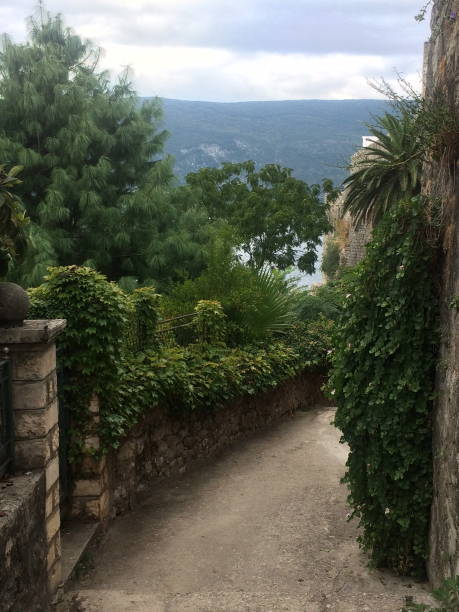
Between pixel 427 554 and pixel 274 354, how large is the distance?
681 cm

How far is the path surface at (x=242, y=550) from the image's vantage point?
6.22 m

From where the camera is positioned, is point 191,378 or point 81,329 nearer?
point 81,329

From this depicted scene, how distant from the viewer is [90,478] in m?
7.38

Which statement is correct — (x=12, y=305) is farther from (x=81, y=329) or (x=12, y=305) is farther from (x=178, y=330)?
(x=178, y=330)

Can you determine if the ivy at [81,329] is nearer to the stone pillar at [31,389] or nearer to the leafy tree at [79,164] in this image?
the stone pillar at [31,389]

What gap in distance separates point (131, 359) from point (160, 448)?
133 centimetres

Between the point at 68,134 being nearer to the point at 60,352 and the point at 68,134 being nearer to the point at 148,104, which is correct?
the point at 148,104

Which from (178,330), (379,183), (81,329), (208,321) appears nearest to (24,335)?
(81,329)

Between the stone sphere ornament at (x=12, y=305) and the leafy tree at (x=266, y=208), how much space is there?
92.0 ft

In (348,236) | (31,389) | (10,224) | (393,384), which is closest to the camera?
(10,224)

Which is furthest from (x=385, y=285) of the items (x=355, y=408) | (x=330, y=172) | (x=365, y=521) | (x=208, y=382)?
(x=330, y=172)

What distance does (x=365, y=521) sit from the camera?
6.91m

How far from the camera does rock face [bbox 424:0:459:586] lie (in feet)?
18.3

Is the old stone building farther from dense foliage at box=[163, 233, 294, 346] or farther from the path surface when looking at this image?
the path surface
